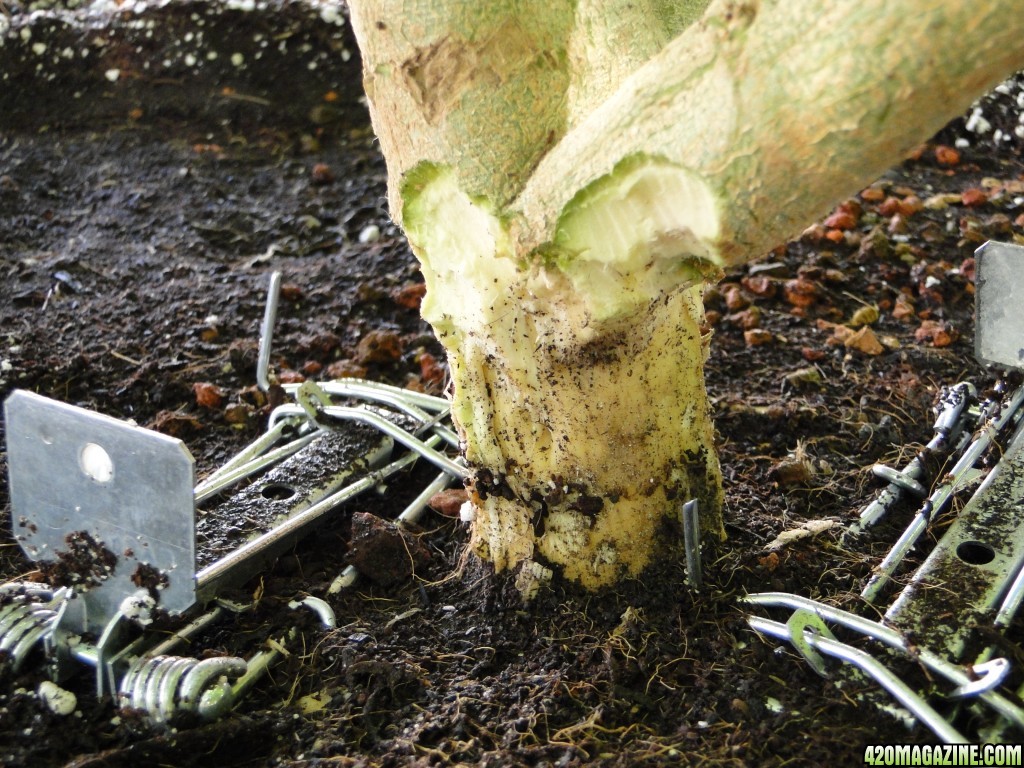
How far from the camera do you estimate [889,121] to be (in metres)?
0.83

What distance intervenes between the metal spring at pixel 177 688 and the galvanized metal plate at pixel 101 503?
2.7 inches

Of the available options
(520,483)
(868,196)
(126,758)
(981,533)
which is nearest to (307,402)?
(520,483)

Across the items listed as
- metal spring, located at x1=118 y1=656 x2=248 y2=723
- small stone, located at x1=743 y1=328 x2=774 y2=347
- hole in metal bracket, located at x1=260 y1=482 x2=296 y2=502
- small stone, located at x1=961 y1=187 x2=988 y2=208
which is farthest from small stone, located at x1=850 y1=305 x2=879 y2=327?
metal spring, located at x1=118 y1=656 x2=248 y2=723

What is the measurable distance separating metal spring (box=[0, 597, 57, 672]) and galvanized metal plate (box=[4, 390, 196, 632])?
53 mm

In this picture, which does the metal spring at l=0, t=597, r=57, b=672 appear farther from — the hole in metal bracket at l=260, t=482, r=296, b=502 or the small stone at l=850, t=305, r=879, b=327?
the small stone at l=850, t=305, r=879, b=327

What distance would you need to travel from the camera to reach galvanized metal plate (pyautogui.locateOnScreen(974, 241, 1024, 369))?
1374 mm

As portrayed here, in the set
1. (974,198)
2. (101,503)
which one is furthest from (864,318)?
(101,503)

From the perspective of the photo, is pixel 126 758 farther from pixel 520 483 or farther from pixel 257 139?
pixel 257 139

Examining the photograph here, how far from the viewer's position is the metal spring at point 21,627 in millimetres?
1221

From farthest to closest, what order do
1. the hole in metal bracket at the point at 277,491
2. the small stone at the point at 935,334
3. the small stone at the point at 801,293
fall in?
the small stone at the point at 801,293, the small stone at the point at 935,334, the hole in metal bracket at the point at 277,491

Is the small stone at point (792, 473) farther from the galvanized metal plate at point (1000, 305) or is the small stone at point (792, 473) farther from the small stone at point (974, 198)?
the small stone at point (974, 198)

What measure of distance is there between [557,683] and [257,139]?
2.24 meters

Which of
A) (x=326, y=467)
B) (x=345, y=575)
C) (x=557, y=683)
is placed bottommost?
(x=557, y=683)

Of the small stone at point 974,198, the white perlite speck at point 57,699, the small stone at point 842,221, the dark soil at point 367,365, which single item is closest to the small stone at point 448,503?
the dark soil at point 367,365
